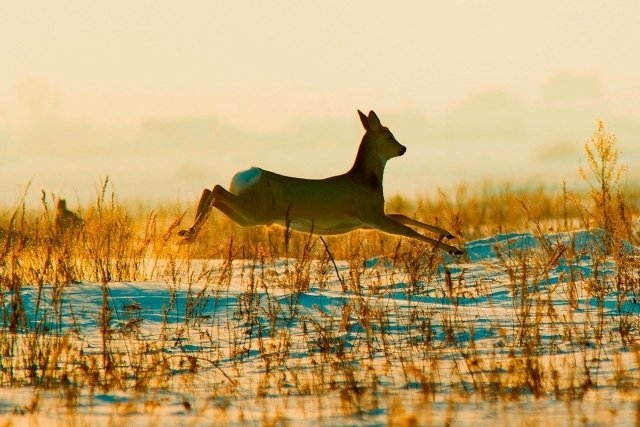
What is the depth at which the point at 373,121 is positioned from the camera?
1154 centimetres

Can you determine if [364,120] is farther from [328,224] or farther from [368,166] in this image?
[328,224]

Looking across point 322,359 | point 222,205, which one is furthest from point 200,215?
point 322,359

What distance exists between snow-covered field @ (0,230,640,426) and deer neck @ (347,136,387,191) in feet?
6.11

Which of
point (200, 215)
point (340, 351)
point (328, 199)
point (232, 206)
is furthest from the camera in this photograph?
point (328, 199)

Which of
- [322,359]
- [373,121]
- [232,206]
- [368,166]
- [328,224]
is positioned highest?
[373,121]

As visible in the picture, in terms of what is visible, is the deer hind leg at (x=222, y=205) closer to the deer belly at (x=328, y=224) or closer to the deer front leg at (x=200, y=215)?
the deer front leg at (x=200, y=215)

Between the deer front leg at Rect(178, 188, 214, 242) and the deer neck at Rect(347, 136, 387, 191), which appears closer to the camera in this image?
the deer front leg at Rect(178, 188, 214, 242)

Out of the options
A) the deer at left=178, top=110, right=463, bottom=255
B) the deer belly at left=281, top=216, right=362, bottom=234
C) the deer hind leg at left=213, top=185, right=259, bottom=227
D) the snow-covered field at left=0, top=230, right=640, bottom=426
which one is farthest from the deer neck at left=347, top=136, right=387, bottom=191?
the snow-covered field at left=0, top=230, right=640, bottom=426

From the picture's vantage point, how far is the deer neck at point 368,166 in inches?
450

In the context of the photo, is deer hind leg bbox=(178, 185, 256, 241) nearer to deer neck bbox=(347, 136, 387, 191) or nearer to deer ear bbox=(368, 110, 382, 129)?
deer neck bbox=(347, 136, 387, 191)

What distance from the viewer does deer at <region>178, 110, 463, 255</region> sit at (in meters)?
10.2

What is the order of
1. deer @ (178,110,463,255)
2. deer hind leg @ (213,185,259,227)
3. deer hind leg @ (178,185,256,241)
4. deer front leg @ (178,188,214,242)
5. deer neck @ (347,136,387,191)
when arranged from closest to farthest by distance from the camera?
1. deer front leg @ (178,188,214,242)
2. deer hind leg @ (178,185,256,241)
3. deer hind leg @ (213,185,259,227)
4. deer @ (178,110,463,255)
5. deer neck @ (347,136,387,191)

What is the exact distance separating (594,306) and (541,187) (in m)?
13.2

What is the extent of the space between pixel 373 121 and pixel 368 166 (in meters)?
0.47
